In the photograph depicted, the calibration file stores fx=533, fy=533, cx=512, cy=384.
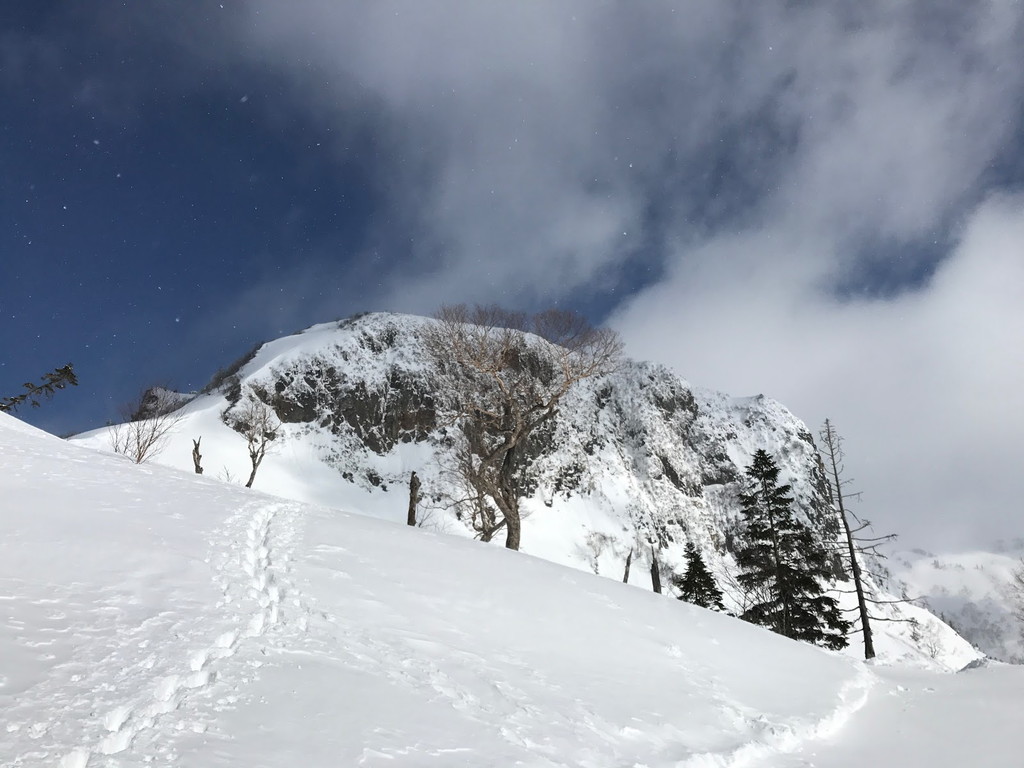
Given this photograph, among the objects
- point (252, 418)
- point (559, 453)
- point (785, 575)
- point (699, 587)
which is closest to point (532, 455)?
point (559, 453)

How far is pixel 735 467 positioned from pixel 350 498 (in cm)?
9521

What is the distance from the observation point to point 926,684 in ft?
25.2

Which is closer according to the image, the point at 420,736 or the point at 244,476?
the point at 420,736

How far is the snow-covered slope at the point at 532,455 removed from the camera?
7350cm

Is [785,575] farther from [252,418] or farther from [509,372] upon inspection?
[252,418]

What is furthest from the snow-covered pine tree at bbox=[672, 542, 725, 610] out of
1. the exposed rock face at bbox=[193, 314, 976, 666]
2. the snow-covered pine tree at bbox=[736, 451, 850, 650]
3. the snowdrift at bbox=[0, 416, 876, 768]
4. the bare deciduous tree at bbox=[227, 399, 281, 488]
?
the bare deciduous tree at bbox=[227, 399, 281, 488]

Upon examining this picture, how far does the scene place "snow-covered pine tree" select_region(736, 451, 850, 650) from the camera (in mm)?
22766

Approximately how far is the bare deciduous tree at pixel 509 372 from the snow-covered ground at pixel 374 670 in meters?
8.52

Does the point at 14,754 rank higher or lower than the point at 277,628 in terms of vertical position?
lower

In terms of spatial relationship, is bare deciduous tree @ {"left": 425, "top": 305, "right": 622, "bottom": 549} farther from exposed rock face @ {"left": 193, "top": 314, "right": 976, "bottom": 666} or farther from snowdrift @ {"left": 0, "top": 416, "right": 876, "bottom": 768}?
exposed rock face @ {"left": 193, "top": 314, "right": 976, "bottom": 666}

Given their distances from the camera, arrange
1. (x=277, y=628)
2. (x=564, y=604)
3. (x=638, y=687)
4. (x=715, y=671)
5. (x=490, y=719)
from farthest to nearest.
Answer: (x=564, y=604) < (x=715, y=671) < (x=638, y=687) < (x=277, y=628) < (x=490, y=719)

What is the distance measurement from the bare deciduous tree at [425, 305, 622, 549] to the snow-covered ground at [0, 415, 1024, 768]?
8.52m

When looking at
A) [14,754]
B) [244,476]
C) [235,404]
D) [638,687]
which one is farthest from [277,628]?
[235,404]

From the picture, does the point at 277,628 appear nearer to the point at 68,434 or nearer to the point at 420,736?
the point at 420,736
